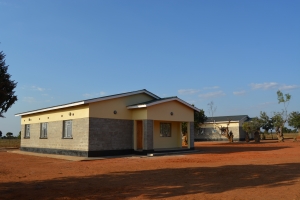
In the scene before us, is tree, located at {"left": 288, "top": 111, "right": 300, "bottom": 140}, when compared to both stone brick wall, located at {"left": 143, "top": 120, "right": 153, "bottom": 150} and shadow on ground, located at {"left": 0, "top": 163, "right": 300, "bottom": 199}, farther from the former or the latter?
shadow on ground, located at {"left": 0, "top": 163, "right": 300, "bottom": 199}

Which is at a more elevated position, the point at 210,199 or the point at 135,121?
the point at 135,121

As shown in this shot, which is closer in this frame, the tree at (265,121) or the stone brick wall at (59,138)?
the stone brick wall at (59,138)

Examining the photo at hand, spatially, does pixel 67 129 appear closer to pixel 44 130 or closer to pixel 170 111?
pixel 44 130

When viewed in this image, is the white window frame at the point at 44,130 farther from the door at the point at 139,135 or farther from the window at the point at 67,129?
the door at the point at 139,135

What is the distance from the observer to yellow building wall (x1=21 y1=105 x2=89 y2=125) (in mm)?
19719

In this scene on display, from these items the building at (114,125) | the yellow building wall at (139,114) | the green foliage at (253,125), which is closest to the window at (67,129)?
the building at (114,125)

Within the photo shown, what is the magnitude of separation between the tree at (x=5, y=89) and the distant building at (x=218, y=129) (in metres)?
40.1

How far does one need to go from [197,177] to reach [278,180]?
8.53ft

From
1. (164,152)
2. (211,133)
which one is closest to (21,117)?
(164,152)

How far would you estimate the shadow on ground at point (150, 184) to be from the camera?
8023 millimetres

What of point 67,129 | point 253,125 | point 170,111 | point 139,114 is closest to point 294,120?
point 253,125

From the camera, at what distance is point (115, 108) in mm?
20516

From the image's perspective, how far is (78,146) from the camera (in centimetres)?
1977

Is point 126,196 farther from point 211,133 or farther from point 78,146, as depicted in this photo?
point 211,133
